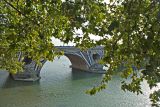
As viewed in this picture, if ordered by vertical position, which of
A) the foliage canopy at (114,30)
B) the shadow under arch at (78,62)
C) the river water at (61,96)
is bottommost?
the river water at (61,96)

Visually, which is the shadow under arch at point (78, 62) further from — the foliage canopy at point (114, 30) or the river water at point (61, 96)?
the foliage canopy at point (114, 30)

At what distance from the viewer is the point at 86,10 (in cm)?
436

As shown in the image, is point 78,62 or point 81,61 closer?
point 81,61

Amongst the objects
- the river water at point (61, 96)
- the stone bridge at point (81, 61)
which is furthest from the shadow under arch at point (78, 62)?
the river water at point (61, 96)

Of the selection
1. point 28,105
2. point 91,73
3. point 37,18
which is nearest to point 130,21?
point 37,18

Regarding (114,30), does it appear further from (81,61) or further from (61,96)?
(81,61)

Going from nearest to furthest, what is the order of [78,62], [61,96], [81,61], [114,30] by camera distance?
[114,30] → [61,96] → [81,61] → [78,62]

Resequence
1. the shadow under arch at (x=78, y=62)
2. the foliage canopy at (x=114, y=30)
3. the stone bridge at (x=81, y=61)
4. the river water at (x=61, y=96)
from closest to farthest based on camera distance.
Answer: the foliage canopy at (x=114, y=30), the river water at (x=61, y=96), the stone bridge at (x=81, y=61), the shadow under arch at (x=78, y=62)

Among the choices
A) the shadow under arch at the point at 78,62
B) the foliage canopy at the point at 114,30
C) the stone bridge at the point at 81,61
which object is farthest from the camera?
the shadow under arch at the point at 78,62

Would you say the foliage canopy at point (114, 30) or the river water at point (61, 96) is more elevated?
the foliage canopy at point (114, 30)

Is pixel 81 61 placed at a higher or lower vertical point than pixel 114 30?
higher

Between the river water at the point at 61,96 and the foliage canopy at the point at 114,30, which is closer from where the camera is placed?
the foliage canopy at the point at 114,30

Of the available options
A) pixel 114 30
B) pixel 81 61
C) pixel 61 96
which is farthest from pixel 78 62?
pixel 114 30

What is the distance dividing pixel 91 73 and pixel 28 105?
91.5 ft
